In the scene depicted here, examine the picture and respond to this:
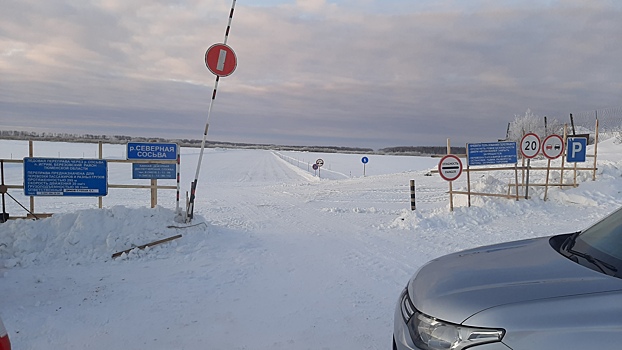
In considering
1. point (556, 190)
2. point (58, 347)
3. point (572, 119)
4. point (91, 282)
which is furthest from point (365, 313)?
point (572, 119)

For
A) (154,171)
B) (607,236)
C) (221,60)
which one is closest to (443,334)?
(607,236)

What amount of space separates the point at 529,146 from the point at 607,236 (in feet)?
29.5

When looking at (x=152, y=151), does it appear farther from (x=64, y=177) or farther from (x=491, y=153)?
(x=491, y=153)

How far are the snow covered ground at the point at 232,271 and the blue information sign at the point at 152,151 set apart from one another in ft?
4.12

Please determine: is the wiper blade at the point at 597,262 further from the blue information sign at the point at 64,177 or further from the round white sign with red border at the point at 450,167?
the blue information sign at the point at 64,177

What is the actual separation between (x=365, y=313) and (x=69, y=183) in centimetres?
668

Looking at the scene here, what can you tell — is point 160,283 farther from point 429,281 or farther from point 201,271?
point 429,281

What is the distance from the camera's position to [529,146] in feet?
35.9

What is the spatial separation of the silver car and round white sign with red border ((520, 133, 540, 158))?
8.69 meters

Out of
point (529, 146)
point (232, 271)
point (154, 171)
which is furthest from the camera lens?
point (529, 146)

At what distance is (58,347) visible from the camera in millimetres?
3693

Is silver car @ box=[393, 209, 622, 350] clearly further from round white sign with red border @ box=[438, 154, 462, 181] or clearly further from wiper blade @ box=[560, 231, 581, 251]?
round white sign with red border @ box=[438, 154, 462, 181]

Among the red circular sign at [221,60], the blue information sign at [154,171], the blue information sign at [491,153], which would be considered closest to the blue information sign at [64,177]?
the blue information sign at [154,171]

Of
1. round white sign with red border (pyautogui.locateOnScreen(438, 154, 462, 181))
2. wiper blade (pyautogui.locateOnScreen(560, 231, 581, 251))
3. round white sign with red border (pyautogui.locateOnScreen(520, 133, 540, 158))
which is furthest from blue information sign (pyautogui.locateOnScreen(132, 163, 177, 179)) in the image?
round white sign with red border (pyautogui.locateOnScreen(520, 133, 540, 158))
